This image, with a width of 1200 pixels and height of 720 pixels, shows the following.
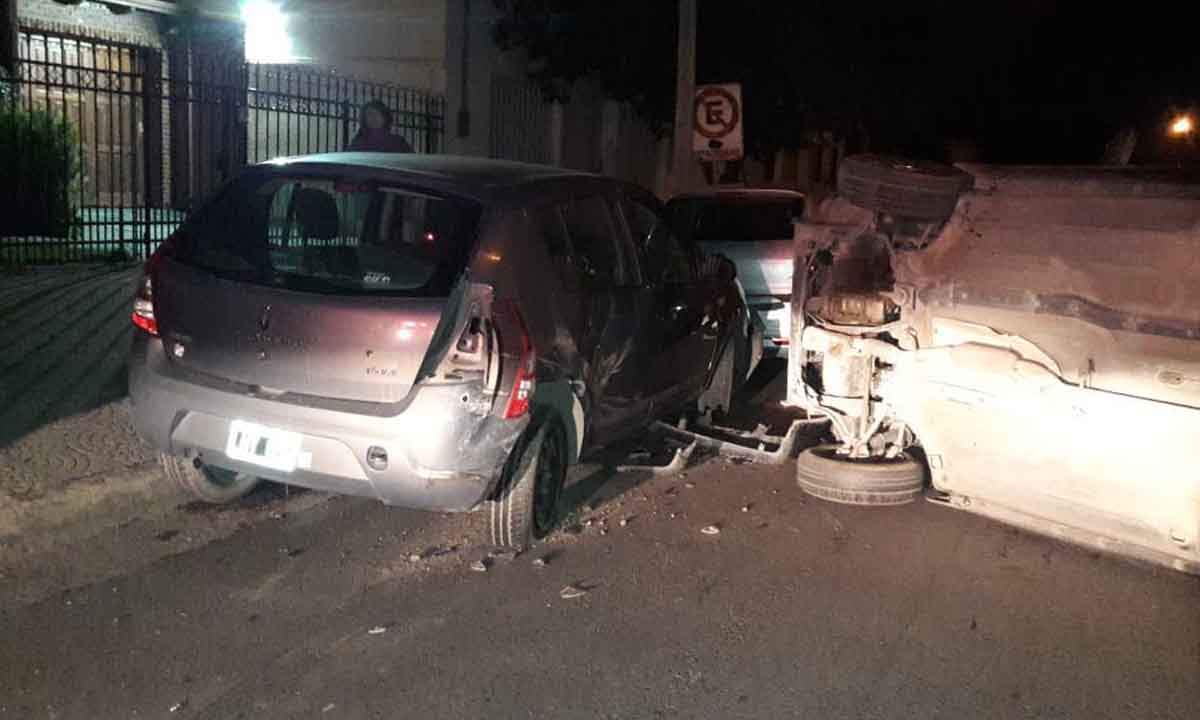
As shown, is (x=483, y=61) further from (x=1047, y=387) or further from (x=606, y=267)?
(x=1047, y=387)

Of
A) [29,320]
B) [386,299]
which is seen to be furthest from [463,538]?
[29,320]

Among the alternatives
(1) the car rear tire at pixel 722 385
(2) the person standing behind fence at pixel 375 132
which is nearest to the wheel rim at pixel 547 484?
(1) the car rear tire at pixel 722 385

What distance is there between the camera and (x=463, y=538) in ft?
19.8

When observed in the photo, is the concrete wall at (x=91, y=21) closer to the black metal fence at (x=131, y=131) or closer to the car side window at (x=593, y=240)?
the black metal fence at (x=131, y=131)

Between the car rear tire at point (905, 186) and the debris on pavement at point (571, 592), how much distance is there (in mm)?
2550

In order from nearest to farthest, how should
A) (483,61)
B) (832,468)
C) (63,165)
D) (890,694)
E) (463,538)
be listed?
(890,694) < (463,538) < (832,468) < (63,165) < (483,61)

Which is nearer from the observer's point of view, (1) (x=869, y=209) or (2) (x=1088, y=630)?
(2) (x=1088, y=630)

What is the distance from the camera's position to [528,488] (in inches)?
222

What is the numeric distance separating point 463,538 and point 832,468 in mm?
1910

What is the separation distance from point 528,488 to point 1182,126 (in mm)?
37053

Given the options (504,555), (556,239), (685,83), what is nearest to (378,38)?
(685,83)

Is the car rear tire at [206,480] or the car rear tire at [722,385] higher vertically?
the car rear tire at [722,385]

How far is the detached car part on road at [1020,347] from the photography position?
17.2 ft

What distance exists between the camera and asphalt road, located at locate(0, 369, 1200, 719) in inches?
168
